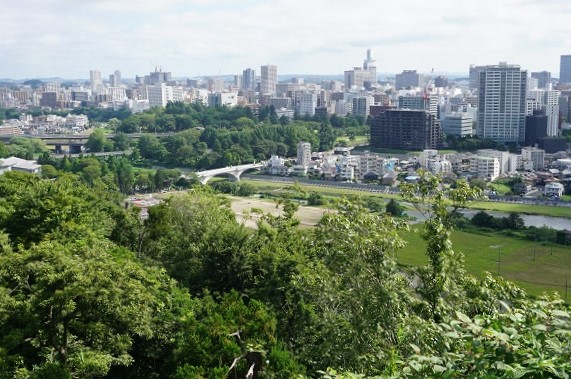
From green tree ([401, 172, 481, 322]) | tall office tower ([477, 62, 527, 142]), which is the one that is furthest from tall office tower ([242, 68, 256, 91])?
green tree ([401, 172, 481, 322])

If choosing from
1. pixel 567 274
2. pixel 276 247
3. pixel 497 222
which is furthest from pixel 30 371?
pixel 497 222

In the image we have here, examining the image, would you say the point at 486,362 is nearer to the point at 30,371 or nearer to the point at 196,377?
the point at 196,377

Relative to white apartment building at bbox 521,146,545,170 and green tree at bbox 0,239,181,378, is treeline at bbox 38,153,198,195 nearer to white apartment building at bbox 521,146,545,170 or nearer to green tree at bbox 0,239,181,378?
white apartment building at bbox 521,146,545,170

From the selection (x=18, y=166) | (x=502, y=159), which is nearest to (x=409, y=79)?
(x=502, y=159)

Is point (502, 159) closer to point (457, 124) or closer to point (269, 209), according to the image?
point (457, 124)

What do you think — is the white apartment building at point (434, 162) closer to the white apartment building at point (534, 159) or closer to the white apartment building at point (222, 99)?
the white apartment building at point (534, 159)

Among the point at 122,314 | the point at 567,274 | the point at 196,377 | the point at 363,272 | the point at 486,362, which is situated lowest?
the point at 567,274
